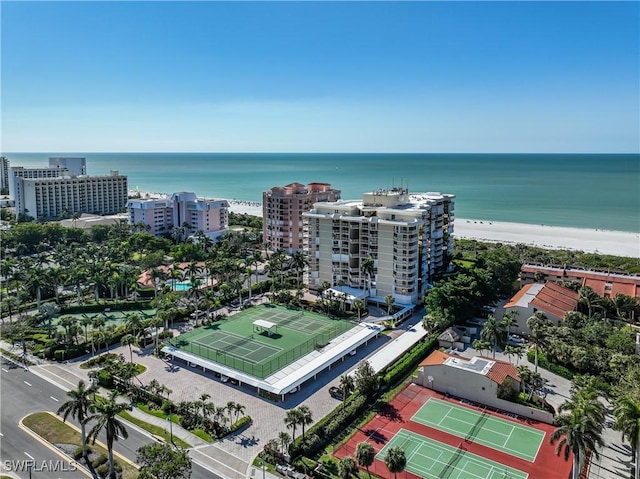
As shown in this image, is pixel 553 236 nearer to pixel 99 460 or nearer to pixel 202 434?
pixel 202 434

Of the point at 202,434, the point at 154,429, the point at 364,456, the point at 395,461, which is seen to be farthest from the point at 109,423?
the point at 395,461

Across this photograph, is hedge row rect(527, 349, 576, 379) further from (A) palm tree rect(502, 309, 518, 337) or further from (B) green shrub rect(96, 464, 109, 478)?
(B) green shrub rect(96, 464, 109, 478)

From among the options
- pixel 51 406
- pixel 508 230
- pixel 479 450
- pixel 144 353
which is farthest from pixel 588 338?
pixel 508 230

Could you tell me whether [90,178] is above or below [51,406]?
above

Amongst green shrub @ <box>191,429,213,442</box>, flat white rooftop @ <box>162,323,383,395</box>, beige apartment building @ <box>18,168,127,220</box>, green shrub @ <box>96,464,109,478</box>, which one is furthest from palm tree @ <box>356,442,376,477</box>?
beige apartment building @ <box>18,168,127,220</box>

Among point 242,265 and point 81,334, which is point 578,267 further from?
point 81,334

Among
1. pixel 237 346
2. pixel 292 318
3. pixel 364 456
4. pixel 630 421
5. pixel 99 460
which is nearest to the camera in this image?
pixel 630 421
